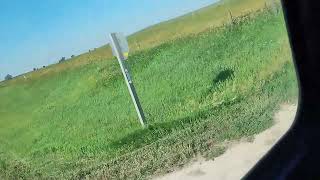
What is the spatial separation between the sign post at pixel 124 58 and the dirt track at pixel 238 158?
2.17 feet

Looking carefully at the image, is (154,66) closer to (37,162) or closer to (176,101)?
(176,101)

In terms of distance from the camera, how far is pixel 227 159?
134 inches

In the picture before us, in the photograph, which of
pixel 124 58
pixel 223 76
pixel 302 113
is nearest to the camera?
pixel 302 113

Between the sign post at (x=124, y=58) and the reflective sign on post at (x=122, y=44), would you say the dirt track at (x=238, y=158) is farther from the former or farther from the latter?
the reflective sign on post at (x=122, y=44)

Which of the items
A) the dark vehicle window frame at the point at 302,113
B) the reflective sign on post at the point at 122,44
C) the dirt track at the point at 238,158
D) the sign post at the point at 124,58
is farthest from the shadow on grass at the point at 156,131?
the dark vehicle window frame at the point at 302,113

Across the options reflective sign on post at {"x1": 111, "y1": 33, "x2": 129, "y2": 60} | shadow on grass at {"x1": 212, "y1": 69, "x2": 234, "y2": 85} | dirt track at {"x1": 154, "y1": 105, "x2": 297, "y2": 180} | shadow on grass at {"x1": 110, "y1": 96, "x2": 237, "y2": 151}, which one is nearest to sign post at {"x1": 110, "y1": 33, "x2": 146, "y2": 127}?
reflective sign on post at {"x1": 111, "y1": 33, "x2": 129, "y2": 60}

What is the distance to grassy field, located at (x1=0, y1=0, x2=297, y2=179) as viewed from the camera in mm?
2959

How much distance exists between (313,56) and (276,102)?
4.64ft

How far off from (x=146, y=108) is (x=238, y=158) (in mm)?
879

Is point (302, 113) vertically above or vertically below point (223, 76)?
below

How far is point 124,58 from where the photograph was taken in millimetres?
3740

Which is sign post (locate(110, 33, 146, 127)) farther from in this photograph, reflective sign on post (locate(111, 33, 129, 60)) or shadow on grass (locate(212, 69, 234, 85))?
shadow on grass (locate(212, 69, 234, 85))

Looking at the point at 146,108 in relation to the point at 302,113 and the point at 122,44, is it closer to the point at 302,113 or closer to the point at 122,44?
the point at 122,44

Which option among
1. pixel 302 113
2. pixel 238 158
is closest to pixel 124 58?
pixel 238 158
